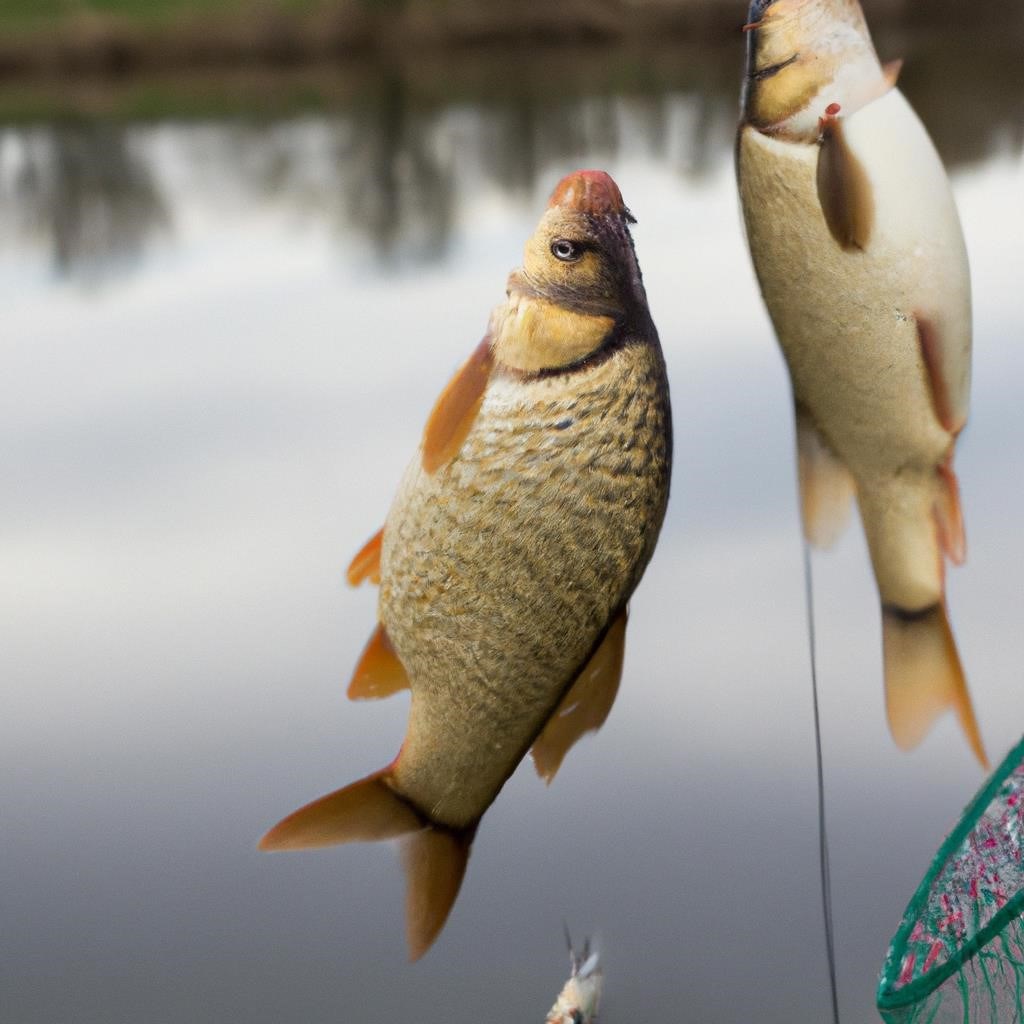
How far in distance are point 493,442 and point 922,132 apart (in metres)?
0.63

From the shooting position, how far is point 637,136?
3.25 meters

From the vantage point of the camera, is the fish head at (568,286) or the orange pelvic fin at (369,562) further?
the orange pelvic fin at (369,562)

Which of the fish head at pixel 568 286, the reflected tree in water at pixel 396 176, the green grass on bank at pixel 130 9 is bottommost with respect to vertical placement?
the fish head at pixel 568 286

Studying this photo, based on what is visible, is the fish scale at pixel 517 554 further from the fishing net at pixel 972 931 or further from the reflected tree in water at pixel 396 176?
the reflected tree in water at pixel 396 176

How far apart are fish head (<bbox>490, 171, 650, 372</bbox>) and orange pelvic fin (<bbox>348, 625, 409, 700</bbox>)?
26cm

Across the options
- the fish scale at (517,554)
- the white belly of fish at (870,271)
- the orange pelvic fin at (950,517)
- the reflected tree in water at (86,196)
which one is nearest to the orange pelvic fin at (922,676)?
the orange pelvic fin at (950,517)

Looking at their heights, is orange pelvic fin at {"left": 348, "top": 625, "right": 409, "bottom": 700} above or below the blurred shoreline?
below

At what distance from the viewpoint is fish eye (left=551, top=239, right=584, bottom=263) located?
0.92 m

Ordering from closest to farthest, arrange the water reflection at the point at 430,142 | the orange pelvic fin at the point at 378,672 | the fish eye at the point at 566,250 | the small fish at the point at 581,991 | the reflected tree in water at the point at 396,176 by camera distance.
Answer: the fish eye at the point at 566,250, the orange pelvic fin at the point at 378,672, the small fish at the point at 581,991, the reflected tree in water at the point at 396,176, the water reflection at the point at 430,142

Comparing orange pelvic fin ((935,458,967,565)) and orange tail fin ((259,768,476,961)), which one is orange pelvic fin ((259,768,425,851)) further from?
orange pelvic fin ((935,458,967,565))

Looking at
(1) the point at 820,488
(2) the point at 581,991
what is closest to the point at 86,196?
(2) the point at 581,991

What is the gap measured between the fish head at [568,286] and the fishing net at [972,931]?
0.51 meters

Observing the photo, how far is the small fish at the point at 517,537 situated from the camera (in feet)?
3.04

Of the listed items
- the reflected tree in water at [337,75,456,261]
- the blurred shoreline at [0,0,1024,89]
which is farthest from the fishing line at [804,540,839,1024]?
the blurred shoreline at [0,0,1024,89]
